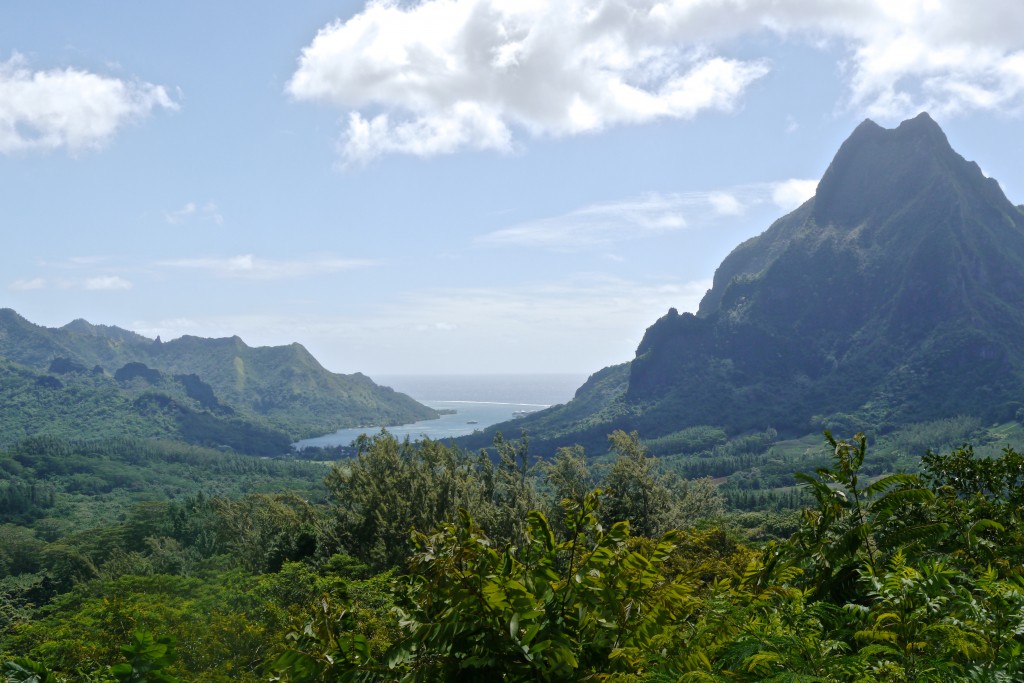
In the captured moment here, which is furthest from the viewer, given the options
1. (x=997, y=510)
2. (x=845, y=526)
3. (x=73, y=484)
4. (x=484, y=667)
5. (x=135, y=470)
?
(x=135, y=470)

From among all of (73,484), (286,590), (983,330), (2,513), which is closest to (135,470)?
(73,484)

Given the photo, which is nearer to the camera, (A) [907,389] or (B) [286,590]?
(B) [286,590]

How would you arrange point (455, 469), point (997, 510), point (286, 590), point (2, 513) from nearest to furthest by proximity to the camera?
1. point (997, 510)
2. point (286, 590)
3. point (455, 469)
4. point (2, 513)

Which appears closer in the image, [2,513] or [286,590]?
[286,590]

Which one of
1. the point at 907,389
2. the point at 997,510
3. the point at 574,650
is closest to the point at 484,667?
the point at 574,650

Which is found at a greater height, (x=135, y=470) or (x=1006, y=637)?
(x=1006, y=637)

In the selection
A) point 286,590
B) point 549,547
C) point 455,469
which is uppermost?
point 549,547

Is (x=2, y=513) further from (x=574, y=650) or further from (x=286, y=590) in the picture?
(x=574, y=650)

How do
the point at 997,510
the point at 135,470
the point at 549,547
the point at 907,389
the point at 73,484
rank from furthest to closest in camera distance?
the point at 907,389 → the point at 135,470 → the point at 73,484 → the point at 997,510 → the point at 549,547

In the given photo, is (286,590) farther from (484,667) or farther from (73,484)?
(73,484)
